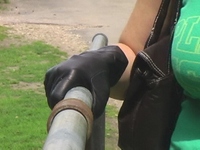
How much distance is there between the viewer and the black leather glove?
55.5 inches

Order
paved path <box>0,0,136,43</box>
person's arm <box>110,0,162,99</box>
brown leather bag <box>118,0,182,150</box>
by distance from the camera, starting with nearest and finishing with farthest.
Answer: brown leather bag <box>118,0,182,150</box>, person's arm <box>110,0,162,99</box>, paved path <box>0,0,136,43</box>

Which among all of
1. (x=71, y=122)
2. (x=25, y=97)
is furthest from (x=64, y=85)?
(x=25, y=97)

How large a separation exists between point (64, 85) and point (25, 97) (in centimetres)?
499

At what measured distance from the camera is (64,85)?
1.40 metres

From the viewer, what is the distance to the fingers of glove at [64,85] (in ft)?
4.50

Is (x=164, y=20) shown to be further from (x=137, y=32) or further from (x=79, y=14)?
(x=79, y=14)

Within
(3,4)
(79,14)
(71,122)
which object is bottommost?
(3,4)

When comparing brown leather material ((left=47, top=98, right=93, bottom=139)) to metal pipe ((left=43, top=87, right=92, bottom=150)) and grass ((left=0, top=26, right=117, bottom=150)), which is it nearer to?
metal pipe ((left=43, top=87, right=92, bottom=150))

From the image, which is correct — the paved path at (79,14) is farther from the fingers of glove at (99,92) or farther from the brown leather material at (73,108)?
the brown leather material at (73,108)

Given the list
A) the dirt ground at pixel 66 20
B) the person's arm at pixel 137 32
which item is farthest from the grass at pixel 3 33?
the person's arm at pixel 137 32

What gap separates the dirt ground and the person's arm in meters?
6.63

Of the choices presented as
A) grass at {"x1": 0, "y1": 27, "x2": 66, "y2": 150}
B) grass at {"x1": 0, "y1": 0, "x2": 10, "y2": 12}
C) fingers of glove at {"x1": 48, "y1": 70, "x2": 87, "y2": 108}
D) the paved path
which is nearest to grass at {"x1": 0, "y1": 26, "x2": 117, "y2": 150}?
grass at {"x1": 0, "y1": 27, "x2": 66, "y2": 150}

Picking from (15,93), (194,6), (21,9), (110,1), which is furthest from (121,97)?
(110,1)

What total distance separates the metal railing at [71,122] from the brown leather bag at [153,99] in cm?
27
